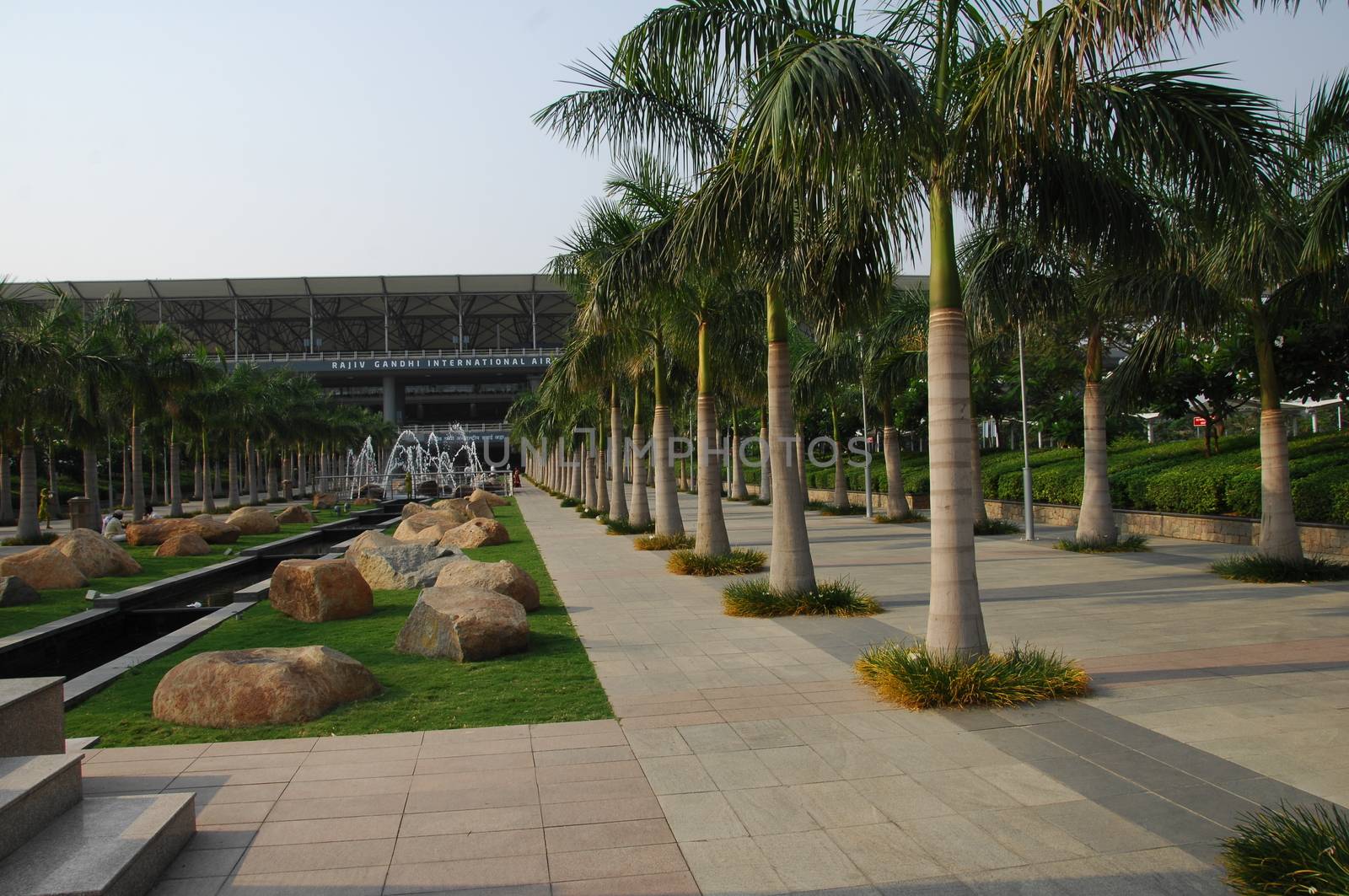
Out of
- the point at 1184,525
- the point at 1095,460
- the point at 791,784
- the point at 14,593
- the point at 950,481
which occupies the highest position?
the point at 1095,460

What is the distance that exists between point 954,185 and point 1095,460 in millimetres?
11127

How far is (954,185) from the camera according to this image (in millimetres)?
8164

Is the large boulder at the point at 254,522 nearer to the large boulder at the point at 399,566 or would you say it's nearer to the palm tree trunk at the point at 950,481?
the large boulder at the point at 399,566

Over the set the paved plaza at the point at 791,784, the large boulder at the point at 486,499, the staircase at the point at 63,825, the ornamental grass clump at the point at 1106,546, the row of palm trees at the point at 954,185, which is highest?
the row of palm trees at the point at 954,185

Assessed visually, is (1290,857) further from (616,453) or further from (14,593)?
(616,453)

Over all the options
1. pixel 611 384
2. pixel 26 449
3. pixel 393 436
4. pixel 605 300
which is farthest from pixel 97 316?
pixel 393 436

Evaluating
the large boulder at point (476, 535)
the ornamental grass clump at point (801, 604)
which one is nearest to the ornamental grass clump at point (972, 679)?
the ornamental grass clump at point (801, 604)

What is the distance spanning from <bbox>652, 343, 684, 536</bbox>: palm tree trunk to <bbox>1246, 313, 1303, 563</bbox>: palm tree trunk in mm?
10306

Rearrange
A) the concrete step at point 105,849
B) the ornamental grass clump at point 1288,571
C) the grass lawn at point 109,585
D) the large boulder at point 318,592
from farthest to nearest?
the ornamental grass clump at point 1288,571 < the grass lawn at point 109,585 < the large boulder at point 318,592 < the concrete step at point 105,849

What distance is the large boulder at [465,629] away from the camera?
30.7 ft

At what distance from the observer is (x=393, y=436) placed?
3455 inches

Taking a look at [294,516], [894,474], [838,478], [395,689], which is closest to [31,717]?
[395,689]

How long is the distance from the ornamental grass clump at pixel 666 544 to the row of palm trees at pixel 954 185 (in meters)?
6.66

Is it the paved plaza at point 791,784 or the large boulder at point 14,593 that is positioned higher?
the large boulder at point 14,593
